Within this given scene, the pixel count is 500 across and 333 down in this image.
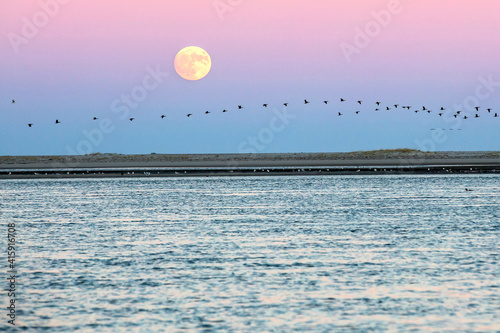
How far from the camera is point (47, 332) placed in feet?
72.5

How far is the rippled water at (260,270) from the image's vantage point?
77.7 feet

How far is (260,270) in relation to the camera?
32438mm

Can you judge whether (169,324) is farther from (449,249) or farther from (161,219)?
(161,219)

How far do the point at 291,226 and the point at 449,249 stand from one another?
15.3m

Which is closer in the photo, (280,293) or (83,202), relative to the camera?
(280,293)

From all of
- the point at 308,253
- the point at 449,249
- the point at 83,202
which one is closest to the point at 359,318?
the point at 308,253

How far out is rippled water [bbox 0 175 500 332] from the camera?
77.7 feet

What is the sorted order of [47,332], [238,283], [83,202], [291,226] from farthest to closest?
1. [83,202]
2. [291,226]
3. [238,283]
4. [47,332]

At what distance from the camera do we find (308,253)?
37.8 m

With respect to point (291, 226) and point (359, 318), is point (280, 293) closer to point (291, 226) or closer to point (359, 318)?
point (359, 318)

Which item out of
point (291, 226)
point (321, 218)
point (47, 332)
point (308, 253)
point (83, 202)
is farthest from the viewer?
point (83, 202)

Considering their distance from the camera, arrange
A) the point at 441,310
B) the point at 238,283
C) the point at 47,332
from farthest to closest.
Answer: the point at 238,283, the point at 441,310, the point at 47,332

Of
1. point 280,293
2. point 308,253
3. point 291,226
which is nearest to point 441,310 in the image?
point 280,293

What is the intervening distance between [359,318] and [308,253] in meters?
14.4
